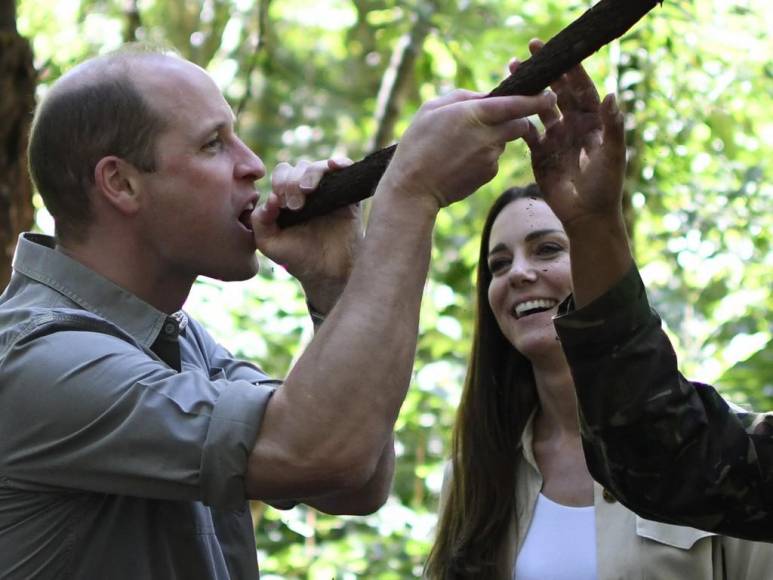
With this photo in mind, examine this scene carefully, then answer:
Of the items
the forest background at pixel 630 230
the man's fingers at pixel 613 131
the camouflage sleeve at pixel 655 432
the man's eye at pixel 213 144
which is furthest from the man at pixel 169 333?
the forest background at pixel 630 230

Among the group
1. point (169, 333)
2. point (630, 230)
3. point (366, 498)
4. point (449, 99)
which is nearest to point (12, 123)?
point (169, 333)

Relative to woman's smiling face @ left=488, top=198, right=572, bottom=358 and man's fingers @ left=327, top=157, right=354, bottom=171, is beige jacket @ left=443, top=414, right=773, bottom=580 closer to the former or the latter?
woman's smiling face @ left=488, top=198, right=572, bottom=358

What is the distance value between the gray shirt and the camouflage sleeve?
55 centimetres

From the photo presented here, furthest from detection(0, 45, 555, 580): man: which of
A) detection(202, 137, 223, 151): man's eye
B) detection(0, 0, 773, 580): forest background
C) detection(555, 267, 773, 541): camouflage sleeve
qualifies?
detection(0, 0, 773, 580): forest background

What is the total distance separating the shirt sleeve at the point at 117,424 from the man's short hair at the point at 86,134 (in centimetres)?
38

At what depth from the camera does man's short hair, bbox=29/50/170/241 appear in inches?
81.3

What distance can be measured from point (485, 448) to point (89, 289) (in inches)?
68.6

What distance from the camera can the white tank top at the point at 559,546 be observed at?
2.97 meters

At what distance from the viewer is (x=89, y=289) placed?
2.01 metres

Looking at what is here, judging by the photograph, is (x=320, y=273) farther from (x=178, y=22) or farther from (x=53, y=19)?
(x=53, y=19)

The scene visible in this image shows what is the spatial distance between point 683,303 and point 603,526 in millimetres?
2856

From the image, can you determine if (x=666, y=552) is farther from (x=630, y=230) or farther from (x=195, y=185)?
(x=630, y=230)

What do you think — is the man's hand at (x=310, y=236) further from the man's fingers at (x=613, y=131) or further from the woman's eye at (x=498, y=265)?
the woman's eye at (x=498, y=265)

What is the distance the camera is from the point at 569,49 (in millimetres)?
1763
